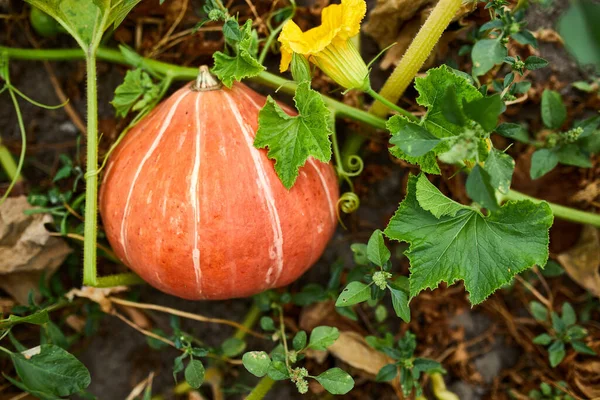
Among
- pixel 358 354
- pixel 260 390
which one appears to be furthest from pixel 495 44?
pixel 260 390

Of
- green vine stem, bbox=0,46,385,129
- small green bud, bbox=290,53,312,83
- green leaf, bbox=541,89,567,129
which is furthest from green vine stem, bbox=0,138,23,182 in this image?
green leaf, bbox=541,89,567,129

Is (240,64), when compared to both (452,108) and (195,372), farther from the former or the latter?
(195,372)

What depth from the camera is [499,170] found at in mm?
1213

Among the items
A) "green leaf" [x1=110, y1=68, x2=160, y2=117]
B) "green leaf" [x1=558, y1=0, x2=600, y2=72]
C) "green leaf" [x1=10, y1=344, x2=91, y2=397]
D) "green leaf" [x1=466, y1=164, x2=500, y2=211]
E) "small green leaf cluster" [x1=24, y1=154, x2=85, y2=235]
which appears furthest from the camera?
"small green leaf cluster" [x1=24, y1=154, x2=85, y2=235]

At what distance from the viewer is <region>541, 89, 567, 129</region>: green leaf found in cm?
169

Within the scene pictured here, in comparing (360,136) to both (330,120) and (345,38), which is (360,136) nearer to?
(330,120)

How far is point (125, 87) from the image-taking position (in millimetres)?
1566

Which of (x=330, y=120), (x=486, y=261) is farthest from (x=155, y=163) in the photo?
(x=486, y=261)

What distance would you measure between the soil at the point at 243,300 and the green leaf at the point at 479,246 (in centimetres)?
55

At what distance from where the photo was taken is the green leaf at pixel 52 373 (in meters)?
1.44

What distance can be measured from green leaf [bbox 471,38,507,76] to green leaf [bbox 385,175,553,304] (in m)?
0.29

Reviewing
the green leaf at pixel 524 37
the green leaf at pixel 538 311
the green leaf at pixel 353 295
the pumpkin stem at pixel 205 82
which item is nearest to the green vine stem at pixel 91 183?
the pumpkin stem at pixel 205 82

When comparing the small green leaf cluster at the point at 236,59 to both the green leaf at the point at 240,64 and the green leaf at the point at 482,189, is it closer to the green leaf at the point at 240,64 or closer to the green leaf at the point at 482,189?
the green leaf at the point at 240,64

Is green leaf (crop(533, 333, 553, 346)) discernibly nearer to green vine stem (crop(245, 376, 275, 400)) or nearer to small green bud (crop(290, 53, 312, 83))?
green vine stem (crop(245, 376, 275, 400))
